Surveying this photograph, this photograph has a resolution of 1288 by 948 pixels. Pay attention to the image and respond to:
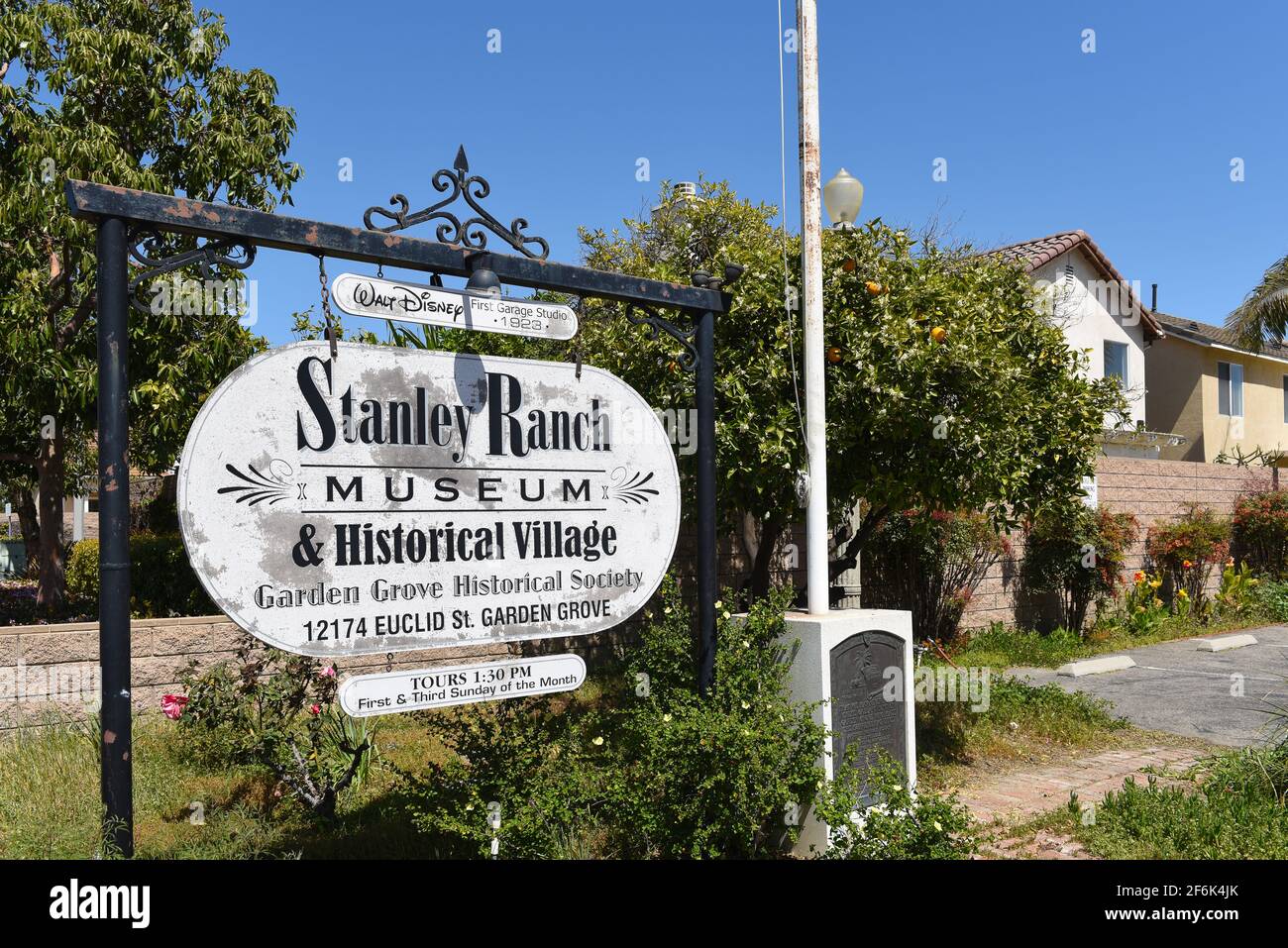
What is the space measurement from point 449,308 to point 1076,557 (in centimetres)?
1174

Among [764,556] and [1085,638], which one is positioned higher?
[764,556]

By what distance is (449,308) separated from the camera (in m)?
4.27

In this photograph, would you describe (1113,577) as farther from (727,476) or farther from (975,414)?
(727,476)

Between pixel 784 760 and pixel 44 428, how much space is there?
28.2 feet

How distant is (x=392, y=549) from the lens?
4078 mm

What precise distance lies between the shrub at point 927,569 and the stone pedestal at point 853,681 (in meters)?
6.20

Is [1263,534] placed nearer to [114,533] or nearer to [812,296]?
[812,296]

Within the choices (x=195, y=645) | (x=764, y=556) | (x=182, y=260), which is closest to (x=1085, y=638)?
(x=764, y=556)

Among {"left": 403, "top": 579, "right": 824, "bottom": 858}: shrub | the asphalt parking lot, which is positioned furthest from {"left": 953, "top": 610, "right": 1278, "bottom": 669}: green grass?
{"left": 403, "top": 579, "right": 824, "bottom": 858}: shrub

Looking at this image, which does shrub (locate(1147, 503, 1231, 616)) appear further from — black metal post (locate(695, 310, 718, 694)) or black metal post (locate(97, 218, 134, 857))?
black metal post (locate(97, 218, 134, 857))

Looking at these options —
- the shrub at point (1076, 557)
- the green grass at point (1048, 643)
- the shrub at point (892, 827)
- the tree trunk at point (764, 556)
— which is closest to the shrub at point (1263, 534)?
the green grass at point (1048, 643)

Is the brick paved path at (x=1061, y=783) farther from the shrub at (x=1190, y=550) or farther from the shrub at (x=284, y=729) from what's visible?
the shrub at (x=1190, y=550)

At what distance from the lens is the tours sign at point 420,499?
147 inches
